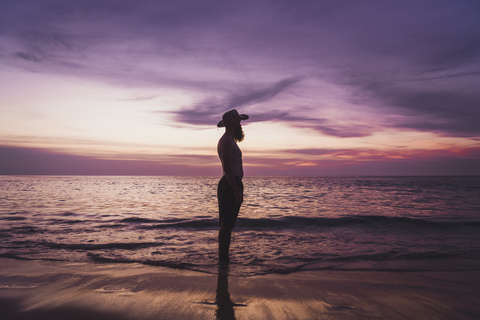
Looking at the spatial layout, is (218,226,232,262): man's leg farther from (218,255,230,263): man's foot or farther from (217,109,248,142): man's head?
(217,109,248,142): man's head

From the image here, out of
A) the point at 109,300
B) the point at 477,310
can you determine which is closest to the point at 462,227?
the point at 477,310

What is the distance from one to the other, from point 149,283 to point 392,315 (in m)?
2.81

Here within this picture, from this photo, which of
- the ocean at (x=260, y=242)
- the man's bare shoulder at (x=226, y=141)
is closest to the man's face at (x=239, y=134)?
the man's bare shoulder at (x=226, y=141)

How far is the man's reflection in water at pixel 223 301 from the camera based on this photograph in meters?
2.53

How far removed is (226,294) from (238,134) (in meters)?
2.44

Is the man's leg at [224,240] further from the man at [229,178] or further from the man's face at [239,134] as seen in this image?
the man's face at [239,134]

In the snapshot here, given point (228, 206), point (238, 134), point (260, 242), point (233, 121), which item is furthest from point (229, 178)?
point (260, 242)

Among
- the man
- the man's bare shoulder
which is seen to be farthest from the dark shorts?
the man's bare shoulder

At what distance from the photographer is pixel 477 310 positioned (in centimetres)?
271

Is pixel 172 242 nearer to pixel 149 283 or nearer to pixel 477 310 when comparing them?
pixel 149 283

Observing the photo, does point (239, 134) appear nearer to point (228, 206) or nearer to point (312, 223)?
point (228, 206)

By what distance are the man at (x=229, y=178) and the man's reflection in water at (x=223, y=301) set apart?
69cm

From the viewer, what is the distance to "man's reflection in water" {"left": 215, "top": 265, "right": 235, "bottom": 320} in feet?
8.30

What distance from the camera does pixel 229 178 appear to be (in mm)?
4020
